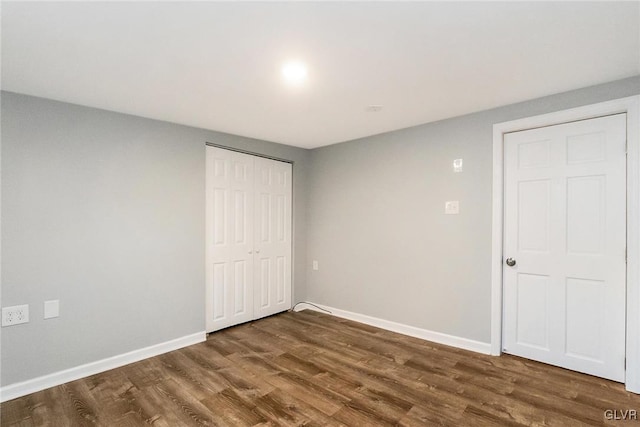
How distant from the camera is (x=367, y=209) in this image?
3.96 m

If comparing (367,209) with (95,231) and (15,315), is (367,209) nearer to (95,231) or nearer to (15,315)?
(95,231)

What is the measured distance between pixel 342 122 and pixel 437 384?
8.54ft

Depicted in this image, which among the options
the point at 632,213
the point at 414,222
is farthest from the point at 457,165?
the point at 632,213

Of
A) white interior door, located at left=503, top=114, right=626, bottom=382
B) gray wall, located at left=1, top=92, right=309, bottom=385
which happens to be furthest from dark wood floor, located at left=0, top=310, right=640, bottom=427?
gray wall, located at left=1, top=92, right=309, bottom=385

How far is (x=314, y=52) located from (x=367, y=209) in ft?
7.72

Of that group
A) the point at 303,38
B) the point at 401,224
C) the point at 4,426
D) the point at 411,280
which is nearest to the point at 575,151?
the point at 401,224

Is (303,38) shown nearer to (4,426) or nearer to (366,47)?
(366,47)

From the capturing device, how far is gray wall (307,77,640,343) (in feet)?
9.90

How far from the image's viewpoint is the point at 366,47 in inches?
72.5

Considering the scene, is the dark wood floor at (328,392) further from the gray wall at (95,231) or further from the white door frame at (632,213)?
the gray wall at (95,231)

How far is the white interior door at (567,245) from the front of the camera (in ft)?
7.97

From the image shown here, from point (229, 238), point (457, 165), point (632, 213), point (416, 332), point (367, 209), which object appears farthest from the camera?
point (367, 209)

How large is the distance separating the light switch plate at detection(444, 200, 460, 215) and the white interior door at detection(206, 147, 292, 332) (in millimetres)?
2178

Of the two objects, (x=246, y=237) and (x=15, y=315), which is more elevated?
(x=246, y=237)
